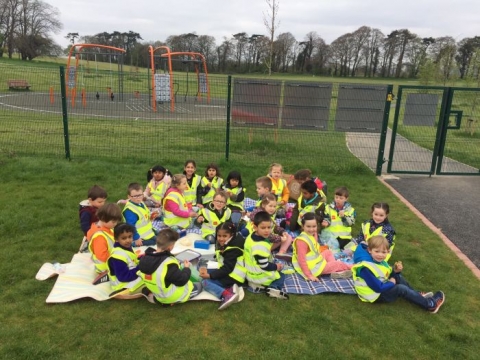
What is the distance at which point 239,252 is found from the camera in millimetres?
4902

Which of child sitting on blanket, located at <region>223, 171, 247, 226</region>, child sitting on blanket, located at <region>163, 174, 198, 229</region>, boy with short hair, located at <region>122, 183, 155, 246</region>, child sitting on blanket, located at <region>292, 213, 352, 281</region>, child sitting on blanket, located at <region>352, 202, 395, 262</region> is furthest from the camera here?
child sitting on blanket, located at <region>223, 171, 247, 226</region>

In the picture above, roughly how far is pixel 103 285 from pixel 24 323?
0.98m

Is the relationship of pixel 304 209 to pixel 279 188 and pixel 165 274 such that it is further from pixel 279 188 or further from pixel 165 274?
pixel 165 274

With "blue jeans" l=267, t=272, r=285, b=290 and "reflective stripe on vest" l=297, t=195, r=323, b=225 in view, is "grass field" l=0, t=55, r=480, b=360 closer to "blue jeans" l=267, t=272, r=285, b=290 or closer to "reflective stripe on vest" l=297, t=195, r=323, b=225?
"blue jeans" l=267, t=272, r=285, b=290

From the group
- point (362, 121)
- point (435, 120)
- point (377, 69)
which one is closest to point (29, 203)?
point (362, 121)

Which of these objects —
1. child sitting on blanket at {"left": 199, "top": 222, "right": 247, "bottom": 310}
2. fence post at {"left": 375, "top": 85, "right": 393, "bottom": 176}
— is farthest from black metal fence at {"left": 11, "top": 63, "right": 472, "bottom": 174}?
child sitting on blanket at {"left": 199, "top": 222, "right": 247, "bottom": 310}

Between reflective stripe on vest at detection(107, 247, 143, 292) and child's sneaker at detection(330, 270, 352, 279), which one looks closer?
reflective stripe on vest at detection(107, 247, 143, 292)

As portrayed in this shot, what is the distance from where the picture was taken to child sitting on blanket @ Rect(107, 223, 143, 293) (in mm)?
4633

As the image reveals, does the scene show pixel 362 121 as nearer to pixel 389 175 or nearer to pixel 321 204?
pixel 389 175

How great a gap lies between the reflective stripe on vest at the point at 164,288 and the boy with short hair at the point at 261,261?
0.80 meters

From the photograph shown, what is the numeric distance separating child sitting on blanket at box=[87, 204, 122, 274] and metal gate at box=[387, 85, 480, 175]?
8.14 metres

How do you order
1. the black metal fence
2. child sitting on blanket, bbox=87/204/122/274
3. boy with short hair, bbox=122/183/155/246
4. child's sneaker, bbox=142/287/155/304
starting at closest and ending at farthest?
child's sneaker, bbox=142/287/155/304, child sitting on blanket, bbox=87/204/122/274, boy with short hair, bbox=122/183/155/246, the black metal fence

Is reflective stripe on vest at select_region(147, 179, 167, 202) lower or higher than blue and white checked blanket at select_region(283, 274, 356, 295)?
higher

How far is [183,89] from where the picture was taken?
1232 inches
